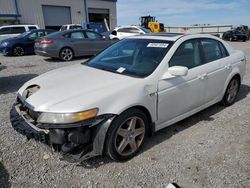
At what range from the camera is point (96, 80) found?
3.08 m

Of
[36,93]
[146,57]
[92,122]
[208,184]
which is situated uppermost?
[146,57]

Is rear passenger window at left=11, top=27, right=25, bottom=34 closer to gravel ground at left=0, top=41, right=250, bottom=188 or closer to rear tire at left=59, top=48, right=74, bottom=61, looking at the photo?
rear tire at left=59, top=48, right=74, bottom=61

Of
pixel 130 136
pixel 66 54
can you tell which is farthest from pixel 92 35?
pixel 130 136

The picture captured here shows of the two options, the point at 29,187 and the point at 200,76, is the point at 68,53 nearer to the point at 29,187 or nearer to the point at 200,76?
the point at 200,76

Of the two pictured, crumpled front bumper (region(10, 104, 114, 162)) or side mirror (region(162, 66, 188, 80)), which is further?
side mirror (region(162, 66, 188, 80))


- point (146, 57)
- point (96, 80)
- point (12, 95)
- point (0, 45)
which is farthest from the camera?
point (0, 45)

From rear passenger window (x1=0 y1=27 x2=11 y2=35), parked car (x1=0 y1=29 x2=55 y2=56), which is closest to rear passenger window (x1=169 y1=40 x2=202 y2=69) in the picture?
parked car (x1=0 y1=29 x2=55 y2=56)

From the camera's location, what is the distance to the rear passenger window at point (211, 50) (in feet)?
13.4

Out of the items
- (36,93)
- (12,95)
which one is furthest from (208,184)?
(12,95)

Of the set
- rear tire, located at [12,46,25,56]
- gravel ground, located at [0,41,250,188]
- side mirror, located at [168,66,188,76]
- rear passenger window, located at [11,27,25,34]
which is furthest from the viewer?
rear passenger window, located at [11,27,25,34]

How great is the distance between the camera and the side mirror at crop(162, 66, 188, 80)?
10.3 feet

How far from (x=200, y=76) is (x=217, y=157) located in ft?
4.21

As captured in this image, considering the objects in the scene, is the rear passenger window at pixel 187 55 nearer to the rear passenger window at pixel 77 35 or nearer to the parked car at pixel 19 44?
the rear passenger window at pixel 77 35

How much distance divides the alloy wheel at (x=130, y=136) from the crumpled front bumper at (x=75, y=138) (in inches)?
10.4
